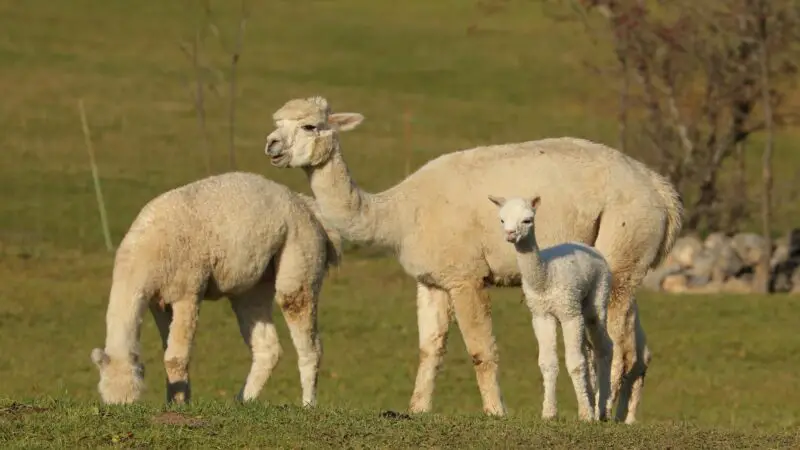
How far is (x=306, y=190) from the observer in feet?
138

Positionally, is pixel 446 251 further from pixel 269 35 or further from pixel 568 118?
pixel 269 35

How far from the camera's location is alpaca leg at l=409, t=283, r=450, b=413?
1401 cm

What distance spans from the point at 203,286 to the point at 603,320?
135 inches

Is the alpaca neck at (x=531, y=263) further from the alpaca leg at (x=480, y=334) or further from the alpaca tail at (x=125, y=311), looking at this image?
the alpaca tail at (x=125, y=311)

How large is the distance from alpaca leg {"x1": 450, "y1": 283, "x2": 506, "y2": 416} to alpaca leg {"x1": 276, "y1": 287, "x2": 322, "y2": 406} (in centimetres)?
184

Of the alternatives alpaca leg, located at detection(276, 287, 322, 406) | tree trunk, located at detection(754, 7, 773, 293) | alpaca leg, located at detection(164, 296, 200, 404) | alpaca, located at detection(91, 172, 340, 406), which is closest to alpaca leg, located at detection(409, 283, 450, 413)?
alpaca, located at detection(91, 172, 340, 406)

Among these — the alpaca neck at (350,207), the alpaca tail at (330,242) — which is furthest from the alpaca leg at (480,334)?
the alpaca tail at (330,242)

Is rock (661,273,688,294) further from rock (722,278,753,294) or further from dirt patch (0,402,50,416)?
dirt patch (0,402,50,416)

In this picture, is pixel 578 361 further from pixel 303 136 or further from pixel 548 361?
pixel 303 136

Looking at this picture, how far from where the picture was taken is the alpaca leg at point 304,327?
586 inches

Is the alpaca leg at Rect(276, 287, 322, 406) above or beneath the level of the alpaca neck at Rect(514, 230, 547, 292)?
beneath

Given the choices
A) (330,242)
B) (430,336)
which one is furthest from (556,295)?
(330,242)

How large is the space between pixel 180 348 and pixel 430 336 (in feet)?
6.34

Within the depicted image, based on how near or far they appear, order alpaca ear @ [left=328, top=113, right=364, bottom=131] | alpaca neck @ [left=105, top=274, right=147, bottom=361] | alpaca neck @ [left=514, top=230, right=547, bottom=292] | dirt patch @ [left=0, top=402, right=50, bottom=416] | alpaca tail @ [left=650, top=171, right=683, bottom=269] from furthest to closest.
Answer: alpaca tail @ [left=650, top=171, right=683, bottom=269], alpaca neck @ [left=105, top=274, right=147, bottom=361], alpaca ear @ [left=328, top=113, right=364, bottom=131], alpaca neck @ [left=514, top=230, right=547, bottom=292], dirt patch @ [left=0, top=402, right=50, bottom=416]
